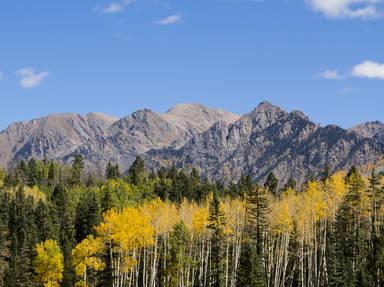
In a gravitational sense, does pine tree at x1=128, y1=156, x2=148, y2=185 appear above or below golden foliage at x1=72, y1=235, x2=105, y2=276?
above

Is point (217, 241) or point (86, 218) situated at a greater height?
point (86, 218)

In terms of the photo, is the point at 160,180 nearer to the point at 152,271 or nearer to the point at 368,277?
the point at 152,271

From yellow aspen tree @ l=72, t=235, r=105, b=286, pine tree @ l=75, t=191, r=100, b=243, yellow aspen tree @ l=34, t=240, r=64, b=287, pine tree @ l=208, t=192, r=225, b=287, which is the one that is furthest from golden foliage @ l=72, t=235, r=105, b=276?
pine tree @ l=75, t=191, r=100, b=243

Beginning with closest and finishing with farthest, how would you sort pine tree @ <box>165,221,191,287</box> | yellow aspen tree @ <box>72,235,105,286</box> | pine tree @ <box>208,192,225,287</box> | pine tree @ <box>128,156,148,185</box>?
pine tree @ <box>165,221,191,287</box> < pine tree @ <box>208,192,225,287</box> < yellow aspen tree @ <box>72,235,105,286</box> < pine tree @ <box>128,156,148,185</box>

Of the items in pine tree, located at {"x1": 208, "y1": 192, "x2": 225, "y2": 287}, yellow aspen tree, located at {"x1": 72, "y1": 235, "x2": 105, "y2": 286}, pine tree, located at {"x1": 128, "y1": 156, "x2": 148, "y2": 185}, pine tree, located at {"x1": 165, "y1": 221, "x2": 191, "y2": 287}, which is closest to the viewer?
pine tree, located at {"x1": 165, "y1": 221, "x2": 191, "y2": 287}

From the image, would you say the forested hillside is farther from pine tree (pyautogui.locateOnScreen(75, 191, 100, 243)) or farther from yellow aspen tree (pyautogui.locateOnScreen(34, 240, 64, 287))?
pine tree (pyautogui.locateOnScreen(75, 191, 100, 243))

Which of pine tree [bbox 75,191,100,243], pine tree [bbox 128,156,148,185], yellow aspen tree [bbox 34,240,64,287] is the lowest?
yellow aspen tree [bbox 34,240,64,287]

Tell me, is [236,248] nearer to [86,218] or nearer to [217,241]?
[217,241]

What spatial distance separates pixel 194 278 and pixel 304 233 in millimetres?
17454

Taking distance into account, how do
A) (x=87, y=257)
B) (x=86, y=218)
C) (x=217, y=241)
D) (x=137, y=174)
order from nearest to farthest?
1. (x=217, y=241)
2. (x=87, y=257)
3. (x=86, y=218)
4. (x=137, y=174)

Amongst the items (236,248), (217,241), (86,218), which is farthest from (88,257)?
(86,218)

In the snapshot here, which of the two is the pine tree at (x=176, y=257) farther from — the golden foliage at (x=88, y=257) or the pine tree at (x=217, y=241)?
the golden foliage at (x=88, y=257)

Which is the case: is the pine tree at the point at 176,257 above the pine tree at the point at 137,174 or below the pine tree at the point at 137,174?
below

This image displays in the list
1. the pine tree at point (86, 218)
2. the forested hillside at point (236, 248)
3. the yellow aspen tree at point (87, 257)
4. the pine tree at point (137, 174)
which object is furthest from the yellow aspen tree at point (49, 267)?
the pine tree at point (137, 174)
